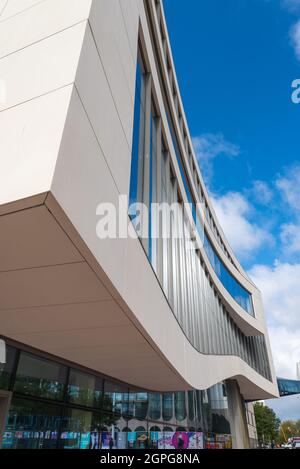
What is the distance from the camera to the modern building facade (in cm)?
355

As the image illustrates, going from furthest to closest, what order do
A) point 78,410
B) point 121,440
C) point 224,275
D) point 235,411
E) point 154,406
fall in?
1. point 224,275
2. point 235,411
3. point 154,406
4. point 121,440
5. point 78,410

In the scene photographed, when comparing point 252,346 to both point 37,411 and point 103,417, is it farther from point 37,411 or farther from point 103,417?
point 37,411

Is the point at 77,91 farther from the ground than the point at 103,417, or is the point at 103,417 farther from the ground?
the point at 77,91

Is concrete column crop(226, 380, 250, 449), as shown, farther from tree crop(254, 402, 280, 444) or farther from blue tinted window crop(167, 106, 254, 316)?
tree crop(254, 402, 280, 444)

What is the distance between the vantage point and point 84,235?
3.65 m

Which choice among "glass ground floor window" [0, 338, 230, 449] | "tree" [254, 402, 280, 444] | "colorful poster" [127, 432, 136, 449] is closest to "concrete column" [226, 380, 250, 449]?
"glass ground floor window" [0, 338, 230, 449]

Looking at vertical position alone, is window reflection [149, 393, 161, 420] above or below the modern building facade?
below

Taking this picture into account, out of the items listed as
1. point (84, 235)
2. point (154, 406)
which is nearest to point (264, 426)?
point (154, 406)

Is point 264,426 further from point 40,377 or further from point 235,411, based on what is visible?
point 40,377

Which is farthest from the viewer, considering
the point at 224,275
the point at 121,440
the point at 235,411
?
the point at 224,275

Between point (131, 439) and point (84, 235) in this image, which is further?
point (131, 439)

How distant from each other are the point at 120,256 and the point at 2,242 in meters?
1.87

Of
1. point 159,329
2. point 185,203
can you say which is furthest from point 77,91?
point 185,203
